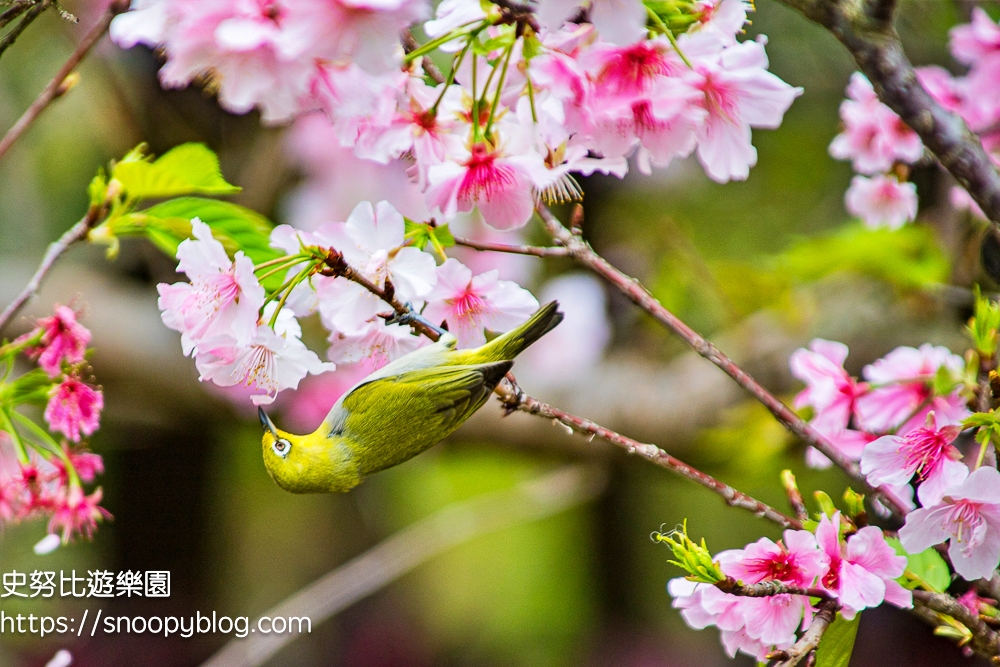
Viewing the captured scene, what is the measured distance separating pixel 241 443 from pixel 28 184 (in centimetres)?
120

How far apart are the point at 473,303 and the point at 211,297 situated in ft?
0.84

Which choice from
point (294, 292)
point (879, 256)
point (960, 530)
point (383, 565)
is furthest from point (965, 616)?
point (383, 565)

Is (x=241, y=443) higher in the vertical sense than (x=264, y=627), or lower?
lower

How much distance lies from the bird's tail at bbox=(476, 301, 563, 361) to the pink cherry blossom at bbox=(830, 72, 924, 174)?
56cm

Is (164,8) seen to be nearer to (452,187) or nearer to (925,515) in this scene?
(452,187)

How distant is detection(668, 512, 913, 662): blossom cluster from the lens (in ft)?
2.11

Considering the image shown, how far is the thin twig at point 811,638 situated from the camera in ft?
1.96

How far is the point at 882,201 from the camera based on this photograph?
126 centimetres

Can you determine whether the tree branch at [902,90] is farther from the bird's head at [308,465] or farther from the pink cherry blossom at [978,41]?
the bird's head at [308,465]

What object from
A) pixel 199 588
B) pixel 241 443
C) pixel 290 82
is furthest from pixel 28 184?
pixel 290 82

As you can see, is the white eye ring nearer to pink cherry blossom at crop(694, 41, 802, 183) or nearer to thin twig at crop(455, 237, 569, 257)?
thin twig at crop(455, 237, 569, 257)

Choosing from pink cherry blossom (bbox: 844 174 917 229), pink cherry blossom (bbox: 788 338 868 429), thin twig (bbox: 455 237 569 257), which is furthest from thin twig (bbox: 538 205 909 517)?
pink cherry blossom (bbox: 844 174 917 229)

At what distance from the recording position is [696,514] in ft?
17.4

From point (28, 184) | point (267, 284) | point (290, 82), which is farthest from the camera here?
point (28, 184)
